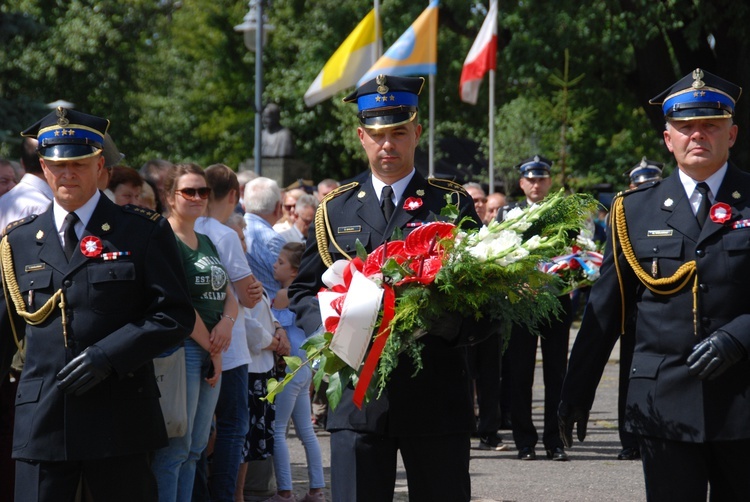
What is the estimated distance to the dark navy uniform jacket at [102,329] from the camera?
15.8 feet

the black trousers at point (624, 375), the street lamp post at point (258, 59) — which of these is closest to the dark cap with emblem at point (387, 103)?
the black trousers at point (624, 375)

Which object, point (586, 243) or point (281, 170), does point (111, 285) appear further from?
point (281, 170)

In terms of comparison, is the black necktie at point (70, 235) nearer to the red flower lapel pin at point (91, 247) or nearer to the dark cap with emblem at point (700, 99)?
the red flower lapel pin at point (91, 247)

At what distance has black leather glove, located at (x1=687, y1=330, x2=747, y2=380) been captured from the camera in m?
4.57

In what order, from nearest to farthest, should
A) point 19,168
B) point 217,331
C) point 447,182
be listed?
point 447,182
point 217,331
point 19,168

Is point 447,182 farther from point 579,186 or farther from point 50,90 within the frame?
point 50,90

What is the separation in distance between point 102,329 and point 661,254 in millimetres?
2278

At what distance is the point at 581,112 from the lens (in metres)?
25.7

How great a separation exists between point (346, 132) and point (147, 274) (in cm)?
2923

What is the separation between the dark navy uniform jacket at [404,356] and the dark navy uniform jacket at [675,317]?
0.52 metres

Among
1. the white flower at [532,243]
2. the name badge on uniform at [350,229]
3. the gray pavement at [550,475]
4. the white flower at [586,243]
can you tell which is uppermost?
the name badge on uniform at [350,229]

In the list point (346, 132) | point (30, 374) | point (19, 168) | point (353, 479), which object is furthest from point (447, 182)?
point (346, 132)

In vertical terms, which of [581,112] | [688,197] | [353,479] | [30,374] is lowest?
[353,479]

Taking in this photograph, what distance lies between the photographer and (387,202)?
17.0ft
